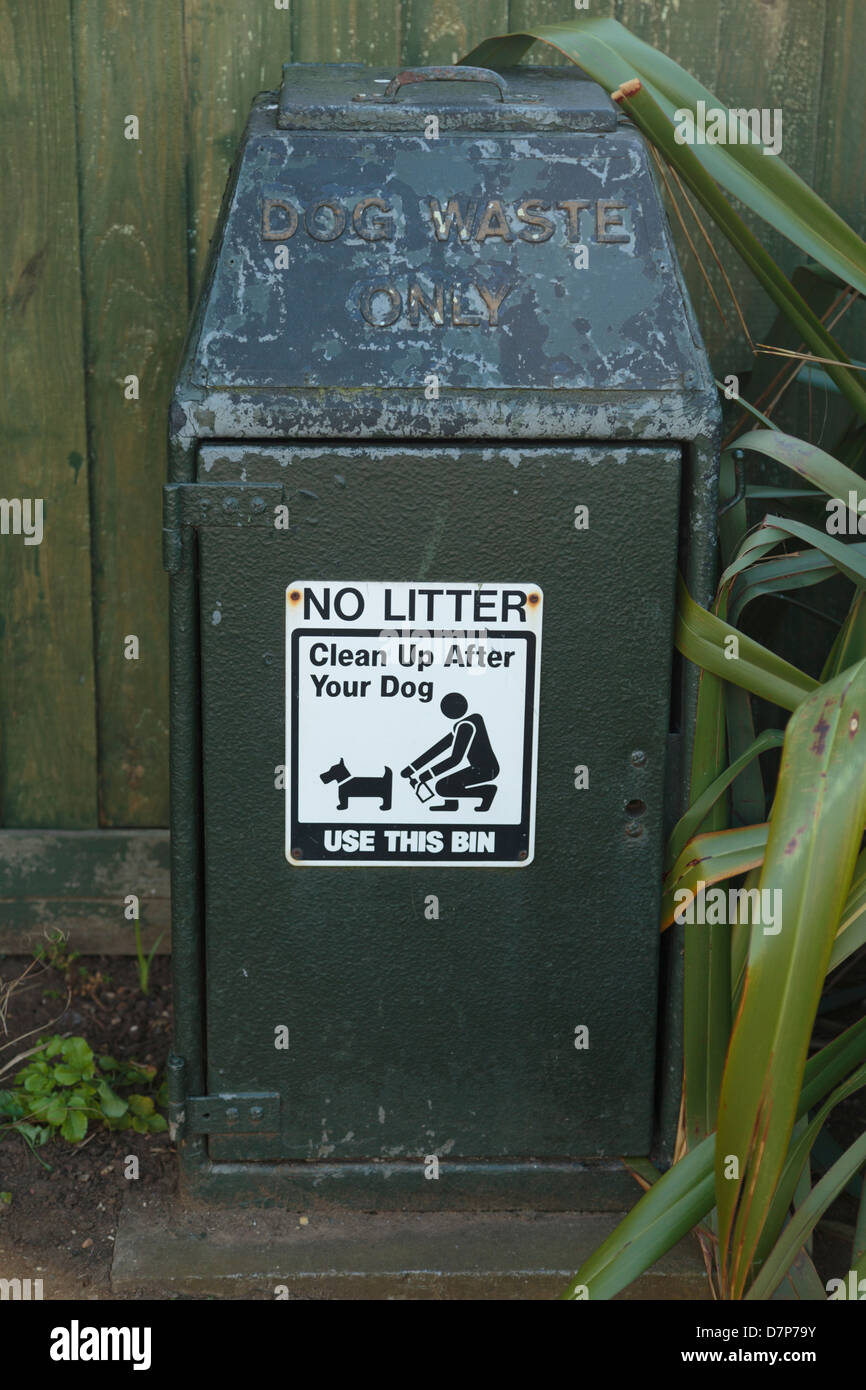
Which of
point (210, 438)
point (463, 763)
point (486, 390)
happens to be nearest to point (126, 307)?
point (210, 438)

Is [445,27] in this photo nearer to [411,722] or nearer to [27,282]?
[27,282]

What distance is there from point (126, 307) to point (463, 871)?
113cm

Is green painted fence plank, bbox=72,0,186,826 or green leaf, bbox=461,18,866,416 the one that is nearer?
green leaf, bbox=461,18,866,416

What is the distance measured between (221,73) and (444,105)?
656 millimetres

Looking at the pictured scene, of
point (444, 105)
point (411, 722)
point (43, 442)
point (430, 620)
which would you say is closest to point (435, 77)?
point (444, 105)

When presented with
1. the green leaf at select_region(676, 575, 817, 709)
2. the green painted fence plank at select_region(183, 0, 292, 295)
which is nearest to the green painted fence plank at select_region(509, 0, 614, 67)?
the green painted fence plank at select_region(183, 0, 292, 295)

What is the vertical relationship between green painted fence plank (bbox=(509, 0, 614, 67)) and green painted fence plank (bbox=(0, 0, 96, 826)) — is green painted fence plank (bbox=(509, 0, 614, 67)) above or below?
above

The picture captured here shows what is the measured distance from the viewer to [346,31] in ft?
7.09

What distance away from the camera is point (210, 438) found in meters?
1.58

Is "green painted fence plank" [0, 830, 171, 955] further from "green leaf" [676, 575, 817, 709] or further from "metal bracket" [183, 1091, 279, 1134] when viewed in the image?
"green leaf" [676, 575, 817, 709]

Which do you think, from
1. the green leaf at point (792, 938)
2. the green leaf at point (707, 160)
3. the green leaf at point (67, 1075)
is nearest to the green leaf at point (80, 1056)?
the green leaf at point (67, 1075)

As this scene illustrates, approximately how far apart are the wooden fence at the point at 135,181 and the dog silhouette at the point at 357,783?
0.81m

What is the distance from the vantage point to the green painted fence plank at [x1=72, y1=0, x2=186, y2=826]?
2.15m

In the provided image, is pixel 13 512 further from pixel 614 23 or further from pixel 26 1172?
pixel 614 23
